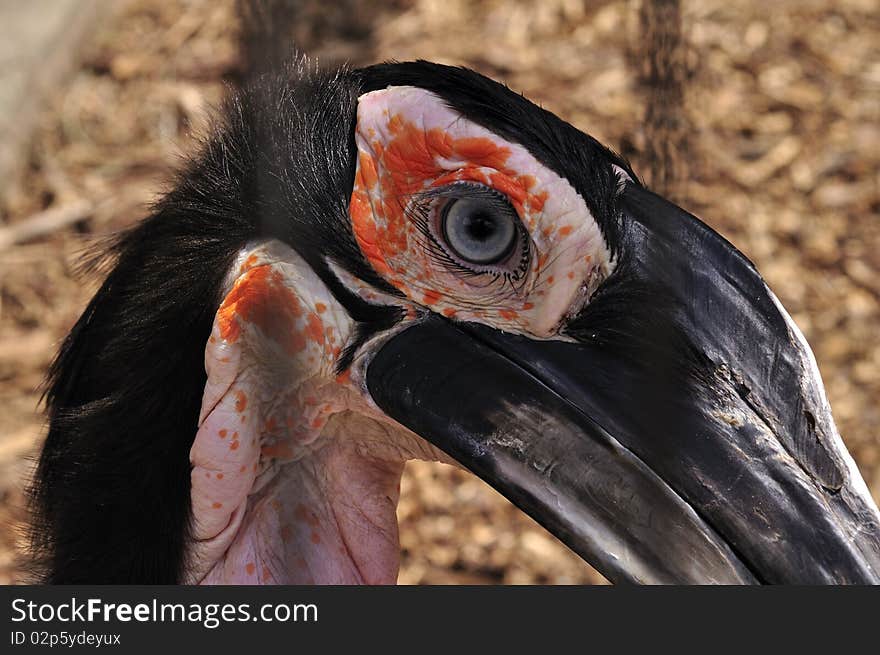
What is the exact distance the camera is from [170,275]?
148 centimetres

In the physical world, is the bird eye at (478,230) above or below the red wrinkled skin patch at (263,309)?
above

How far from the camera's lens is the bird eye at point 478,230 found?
1368 millimetres

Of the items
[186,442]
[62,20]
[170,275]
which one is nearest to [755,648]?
[186,442]

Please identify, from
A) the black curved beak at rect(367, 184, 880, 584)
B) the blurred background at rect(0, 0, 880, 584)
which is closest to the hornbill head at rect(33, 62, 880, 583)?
the black curved beak at rect(367, 184, 880, 584)

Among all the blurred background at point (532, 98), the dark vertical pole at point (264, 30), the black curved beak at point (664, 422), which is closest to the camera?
the dark vertical pole at point (264, 30)

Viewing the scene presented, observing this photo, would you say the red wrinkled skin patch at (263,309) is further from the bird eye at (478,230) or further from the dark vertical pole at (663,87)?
the dark vertical pole at (663,87)

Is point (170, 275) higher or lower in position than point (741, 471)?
higher

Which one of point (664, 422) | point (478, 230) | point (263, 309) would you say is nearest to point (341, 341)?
point (263, 309)

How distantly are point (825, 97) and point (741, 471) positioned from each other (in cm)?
Answer: 266

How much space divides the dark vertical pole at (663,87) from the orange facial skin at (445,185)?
0.38 ft

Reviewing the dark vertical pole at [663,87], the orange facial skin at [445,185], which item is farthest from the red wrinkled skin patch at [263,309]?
the dark vertical pole at [663,87]

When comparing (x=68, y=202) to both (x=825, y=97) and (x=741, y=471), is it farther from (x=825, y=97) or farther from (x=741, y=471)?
(x=741, y=471)

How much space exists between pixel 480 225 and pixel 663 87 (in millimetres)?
274

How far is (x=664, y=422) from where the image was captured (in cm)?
129
